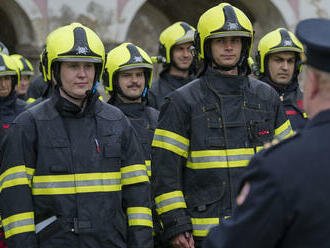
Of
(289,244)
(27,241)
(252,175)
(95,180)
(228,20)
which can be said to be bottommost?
(27,241)

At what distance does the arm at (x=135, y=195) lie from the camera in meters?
3.83

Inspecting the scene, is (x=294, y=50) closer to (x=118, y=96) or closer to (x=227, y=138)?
(x=118, y=96)

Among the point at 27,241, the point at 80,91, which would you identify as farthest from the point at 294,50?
the point at 27,241

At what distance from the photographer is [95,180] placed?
3.75m

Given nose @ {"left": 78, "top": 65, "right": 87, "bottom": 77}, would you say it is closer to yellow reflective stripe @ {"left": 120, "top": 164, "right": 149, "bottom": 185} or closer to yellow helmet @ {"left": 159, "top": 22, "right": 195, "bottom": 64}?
yellow reflective stripe @ {"left": 120, "top": 164, "right": 149, "bottom": 185}

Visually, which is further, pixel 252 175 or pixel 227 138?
pixel 227 138

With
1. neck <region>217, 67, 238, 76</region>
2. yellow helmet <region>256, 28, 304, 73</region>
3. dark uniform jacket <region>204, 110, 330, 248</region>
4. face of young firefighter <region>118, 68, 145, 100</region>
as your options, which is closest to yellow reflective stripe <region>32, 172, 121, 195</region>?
neck <region>217, 67, 238, 76</region>

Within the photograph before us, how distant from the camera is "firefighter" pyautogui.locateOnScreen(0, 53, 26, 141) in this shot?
23.2 ft

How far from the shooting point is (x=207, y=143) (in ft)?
13.3

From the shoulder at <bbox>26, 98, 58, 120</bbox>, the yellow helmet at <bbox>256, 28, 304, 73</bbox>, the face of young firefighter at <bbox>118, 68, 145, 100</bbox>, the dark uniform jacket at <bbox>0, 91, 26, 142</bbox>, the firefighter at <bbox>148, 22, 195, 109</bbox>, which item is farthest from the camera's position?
the firefighter at <bbox>148, 22, 195, 109</bbox>

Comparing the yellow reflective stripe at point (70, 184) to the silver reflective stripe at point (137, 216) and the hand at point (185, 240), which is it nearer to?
the silver reflective stripe at point (137, 216)

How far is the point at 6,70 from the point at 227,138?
384 cm

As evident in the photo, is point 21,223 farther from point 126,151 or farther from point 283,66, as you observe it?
point 283,66

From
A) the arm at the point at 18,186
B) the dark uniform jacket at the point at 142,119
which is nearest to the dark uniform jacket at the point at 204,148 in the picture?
the arm at the point at 18,186
